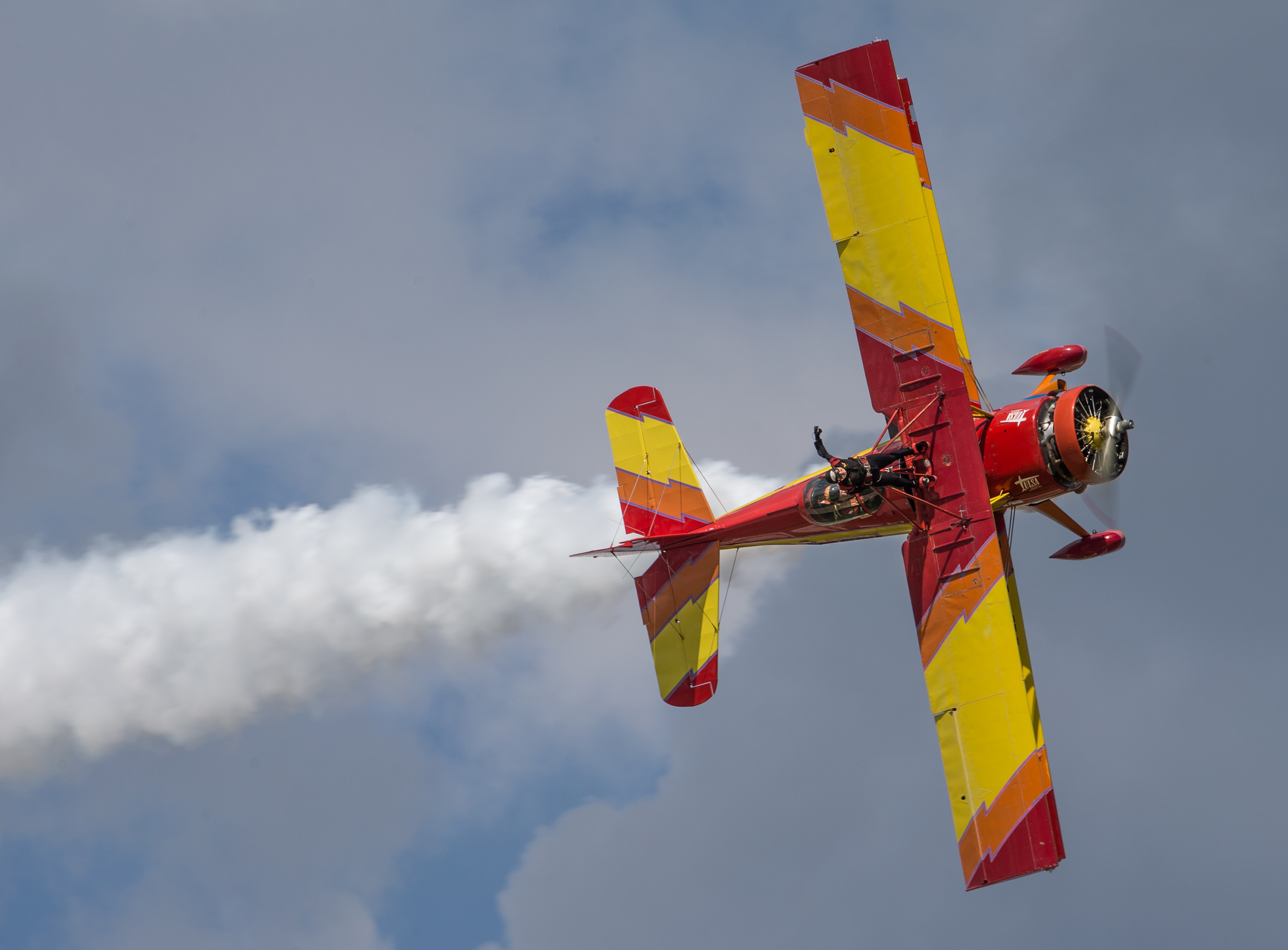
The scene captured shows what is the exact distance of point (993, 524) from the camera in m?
20.5

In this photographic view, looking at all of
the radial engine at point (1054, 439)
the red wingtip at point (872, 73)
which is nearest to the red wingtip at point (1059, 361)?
the radial engine at point (1054, 439)

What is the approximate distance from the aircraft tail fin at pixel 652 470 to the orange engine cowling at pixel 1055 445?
553cm

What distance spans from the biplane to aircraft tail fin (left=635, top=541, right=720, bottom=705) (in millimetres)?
3558

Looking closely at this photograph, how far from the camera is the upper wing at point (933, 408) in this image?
20375 mm

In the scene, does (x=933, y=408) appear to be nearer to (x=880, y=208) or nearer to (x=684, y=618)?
(x=880, y=208)

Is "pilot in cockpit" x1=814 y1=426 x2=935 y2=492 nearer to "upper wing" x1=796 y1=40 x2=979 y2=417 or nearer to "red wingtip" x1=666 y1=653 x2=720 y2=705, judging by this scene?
"upper wing" x1=796 y1=40 x2=979 y2=417

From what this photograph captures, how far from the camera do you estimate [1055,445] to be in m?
20.2

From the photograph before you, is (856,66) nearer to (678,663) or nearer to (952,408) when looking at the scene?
(952,408)

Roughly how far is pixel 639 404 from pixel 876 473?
19.2 ft

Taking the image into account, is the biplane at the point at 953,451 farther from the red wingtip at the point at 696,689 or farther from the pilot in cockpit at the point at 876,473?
the red wingtip at the point at 696,689

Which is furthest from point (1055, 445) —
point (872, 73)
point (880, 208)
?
point (872, 73)

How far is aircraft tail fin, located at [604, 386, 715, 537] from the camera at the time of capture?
24.4 metres

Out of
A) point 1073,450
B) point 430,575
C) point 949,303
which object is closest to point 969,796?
point 1073,450

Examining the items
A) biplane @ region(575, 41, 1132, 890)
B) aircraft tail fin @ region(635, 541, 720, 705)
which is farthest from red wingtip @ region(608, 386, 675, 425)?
biplane @ region(575, 41, 1132, 890)
